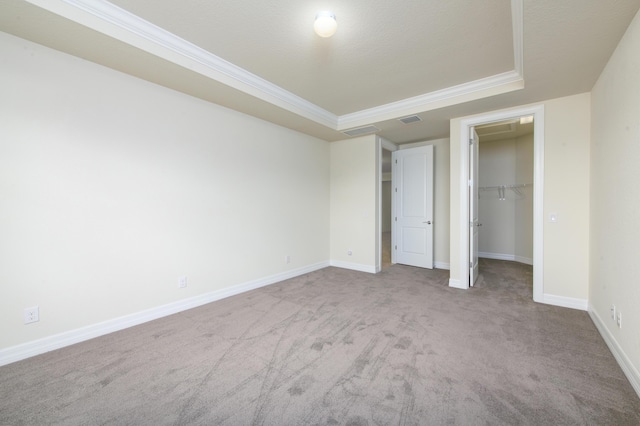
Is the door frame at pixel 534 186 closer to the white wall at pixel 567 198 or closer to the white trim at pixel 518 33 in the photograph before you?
the white wall at pixel 567 198

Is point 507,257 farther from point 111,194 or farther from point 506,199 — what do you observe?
point 111,194

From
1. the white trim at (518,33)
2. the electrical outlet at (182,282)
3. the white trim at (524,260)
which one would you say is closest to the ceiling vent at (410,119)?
the white trim at (518,33)

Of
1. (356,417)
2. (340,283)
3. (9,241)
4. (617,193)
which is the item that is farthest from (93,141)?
(617,193)

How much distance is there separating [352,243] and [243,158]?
2541 millimetres

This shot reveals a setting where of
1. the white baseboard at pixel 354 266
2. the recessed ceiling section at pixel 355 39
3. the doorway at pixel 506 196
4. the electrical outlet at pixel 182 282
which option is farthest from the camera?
the doorway at pixel 506 196

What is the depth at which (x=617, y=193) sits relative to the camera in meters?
2.15

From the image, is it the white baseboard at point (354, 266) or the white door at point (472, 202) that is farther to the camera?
the white baseboard at point (354, 266)

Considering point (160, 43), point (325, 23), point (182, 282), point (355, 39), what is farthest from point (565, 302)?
point (160, 43)

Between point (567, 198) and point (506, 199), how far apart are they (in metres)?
3.10

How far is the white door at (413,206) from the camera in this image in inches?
199

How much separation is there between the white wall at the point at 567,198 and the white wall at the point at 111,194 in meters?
3.74

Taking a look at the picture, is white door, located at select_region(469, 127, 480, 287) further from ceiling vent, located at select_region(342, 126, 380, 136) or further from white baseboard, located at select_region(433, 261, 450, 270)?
ceiling vent, located at select_region(342, 126, 380, 136)

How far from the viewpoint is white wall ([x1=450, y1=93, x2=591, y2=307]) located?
3055mm

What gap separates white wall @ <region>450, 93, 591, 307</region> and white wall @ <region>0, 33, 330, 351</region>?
3.74 m
